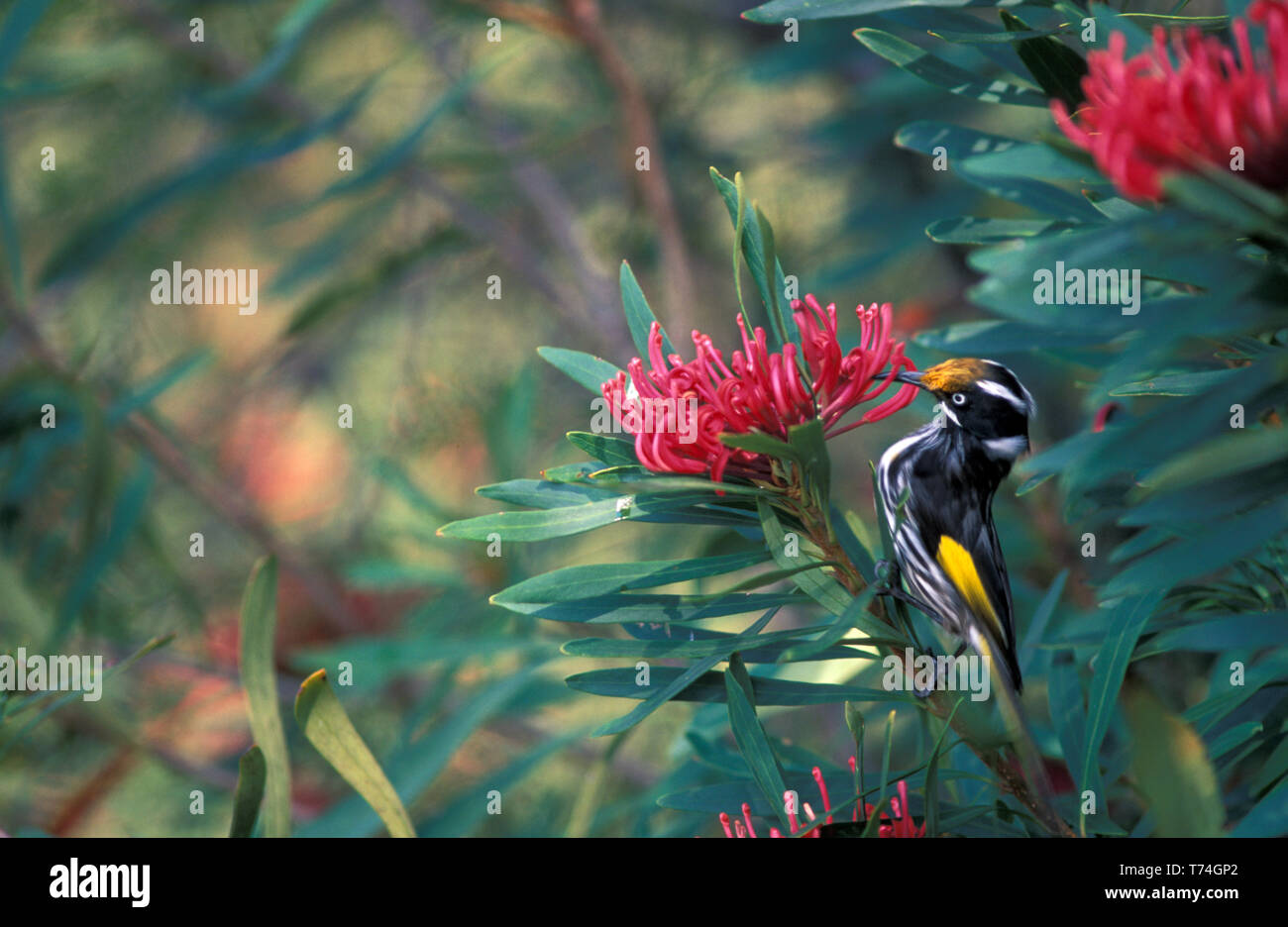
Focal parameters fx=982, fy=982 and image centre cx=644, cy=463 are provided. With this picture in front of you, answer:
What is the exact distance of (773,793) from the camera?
49 centimetres

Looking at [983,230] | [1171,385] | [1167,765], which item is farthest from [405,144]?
[1167,765]

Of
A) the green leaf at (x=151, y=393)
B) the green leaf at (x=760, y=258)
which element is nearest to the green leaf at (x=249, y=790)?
the green leaf at (x=760, y=258)

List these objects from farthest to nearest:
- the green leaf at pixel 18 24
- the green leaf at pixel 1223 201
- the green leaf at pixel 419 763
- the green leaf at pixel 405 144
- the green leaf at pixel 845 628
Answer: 1. the green leaf at pixel 405 144
2. the green leaf at pixel 18 24
3. the green leaf at pixel 419 763
4. the green leaf at pixel 845 628
5. the green leaf at pixel 1223 201

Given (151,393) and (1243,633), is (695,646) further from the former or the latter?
(151,393)

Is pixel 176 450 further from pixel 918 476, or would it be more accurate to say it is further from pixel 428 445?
pixel 918 476

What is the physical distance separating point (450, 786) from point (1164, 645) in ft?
4.05

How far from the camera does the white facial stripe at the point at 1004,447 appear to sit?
1.68 feet

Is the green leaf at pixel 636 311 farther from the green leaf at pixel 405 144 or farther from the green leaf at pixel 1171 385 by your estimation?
the green leaf at pixel 405 144

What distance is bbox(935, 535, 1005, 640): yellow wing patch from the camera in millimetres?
468

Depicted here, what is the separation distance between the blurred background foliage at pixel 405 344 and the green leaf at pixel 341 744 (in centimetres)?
18

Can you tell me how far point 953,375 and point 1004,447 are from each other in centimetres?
5

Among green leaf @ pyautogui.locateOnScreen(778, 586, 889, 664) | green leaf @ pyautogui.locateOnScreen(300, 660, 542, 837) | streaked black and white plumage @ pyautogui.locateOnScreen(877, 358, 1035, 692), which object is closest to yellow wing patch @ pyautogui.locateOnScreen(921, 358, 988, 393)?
streaked black and white plumage @ pyautogui.locateOnScreen(877, 358, 1035, 692)

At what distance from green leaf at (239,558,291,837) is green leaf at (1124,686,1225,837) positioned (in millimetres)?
437

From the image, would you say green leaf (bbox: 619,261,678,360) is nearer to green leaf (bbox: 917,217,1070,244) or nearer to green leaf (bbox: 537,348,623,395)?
green leaf (bbox: 537,348,623,395)
